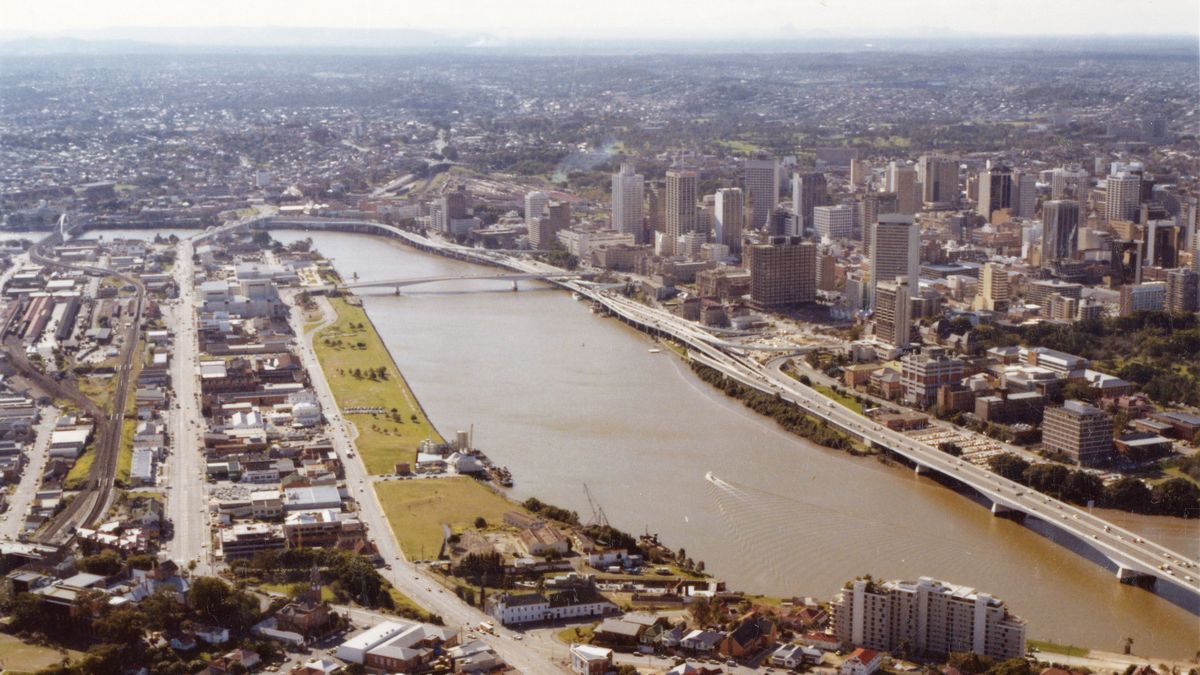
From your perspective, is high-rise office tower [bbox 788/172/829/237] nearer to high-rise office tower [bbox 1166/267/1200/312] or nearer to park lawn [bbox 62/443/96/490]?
high-rise office tower [bbox 1166/267/1200/312]

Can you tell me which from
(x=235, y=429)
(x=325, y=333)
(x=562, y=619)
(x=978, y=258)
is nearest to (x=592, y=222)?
(x=978, y=258)

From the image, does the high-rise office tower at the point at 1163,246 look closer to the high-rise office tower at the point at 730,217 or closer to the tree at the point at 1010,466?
the high-rise office tower at the point at 730,217

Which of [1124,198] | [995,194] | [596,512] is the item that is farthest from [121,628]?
[995,194]

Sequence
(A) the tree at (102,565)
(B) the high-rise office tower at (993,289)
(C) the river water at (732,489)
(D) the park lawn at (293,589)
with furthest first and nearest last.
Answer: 1. (B) the high-rise office tower at (993,289)
2. (C) the river water at (732,489)
3. (A) the tree at (102,565)
4. (D) the park lawn at (293,589)

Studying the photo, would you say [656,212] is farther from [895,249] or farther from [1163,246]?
[1163,246]

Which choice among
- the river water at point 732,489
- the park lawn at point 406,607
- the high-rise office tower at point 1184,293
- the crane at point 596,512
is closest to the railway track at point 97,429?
the park lawn at point 406,607

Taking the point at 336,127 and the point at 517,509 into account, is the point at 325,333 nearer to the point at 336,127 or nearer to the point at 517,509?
the point at 517,509
